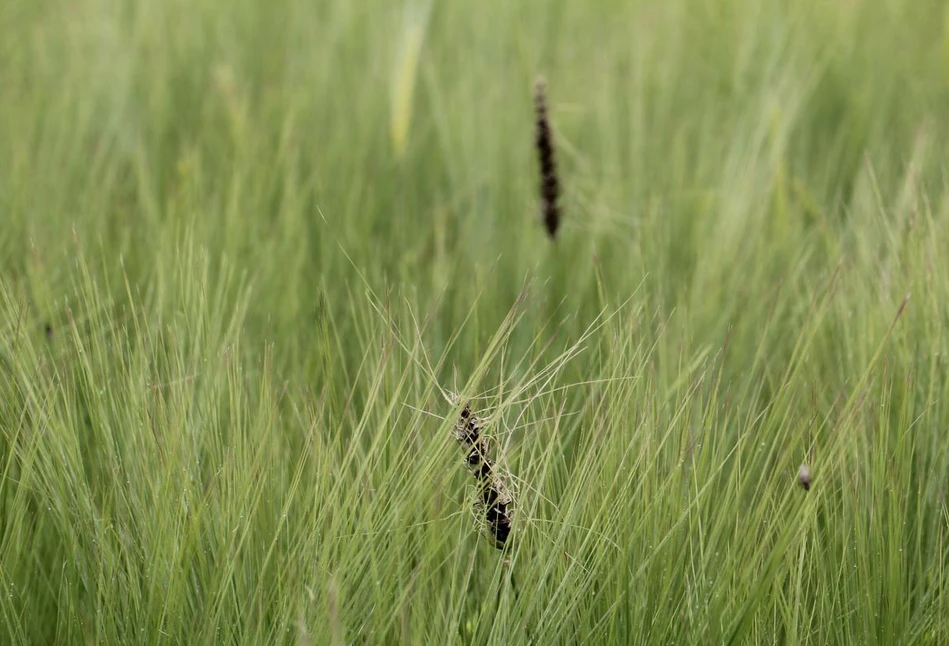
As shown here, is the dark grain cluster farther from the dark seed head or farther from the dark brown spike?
the dark brown spike

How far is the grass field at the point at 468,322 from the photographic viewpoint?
767mm

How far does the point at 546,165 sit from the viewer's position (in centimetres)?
130

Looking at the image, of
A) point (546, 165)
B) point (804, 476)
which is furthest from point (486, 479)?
point (546, 165)

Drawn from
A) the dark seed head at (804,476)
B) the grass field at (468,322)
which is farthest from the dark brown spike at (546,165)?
the dark seed head at (804,476)

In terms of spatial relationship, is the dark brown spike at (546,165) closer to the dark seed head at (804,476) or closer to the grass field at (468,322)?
the grass field at (468,322)

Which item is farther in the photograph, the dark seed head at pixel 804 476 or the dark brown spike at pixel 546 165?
the dark brown spike at pixel 546 165

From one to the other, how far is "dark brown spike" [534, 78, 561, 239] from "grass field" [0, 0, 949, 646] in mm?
66

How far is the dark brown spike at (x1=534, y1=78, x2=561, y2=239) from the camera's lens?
1.27m

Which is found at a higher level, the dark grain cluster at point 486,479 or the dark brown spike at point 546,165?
the dark brown spike at point 546,165

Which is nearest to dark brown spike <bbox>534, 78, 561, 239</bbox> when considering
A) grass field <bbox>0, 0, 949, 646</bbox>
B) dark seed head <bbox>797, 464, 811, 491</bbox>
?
grass field <bbox>0, 0, 949, 646</bbox>

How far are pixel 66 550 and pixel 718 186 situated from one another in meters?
1.03

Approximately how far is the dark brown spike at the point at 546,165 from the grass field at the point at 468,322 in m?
0.07

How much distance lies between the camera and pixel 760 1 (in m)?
1.93

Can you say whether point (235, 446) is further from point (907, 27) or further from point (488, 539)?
point (907, 27)
